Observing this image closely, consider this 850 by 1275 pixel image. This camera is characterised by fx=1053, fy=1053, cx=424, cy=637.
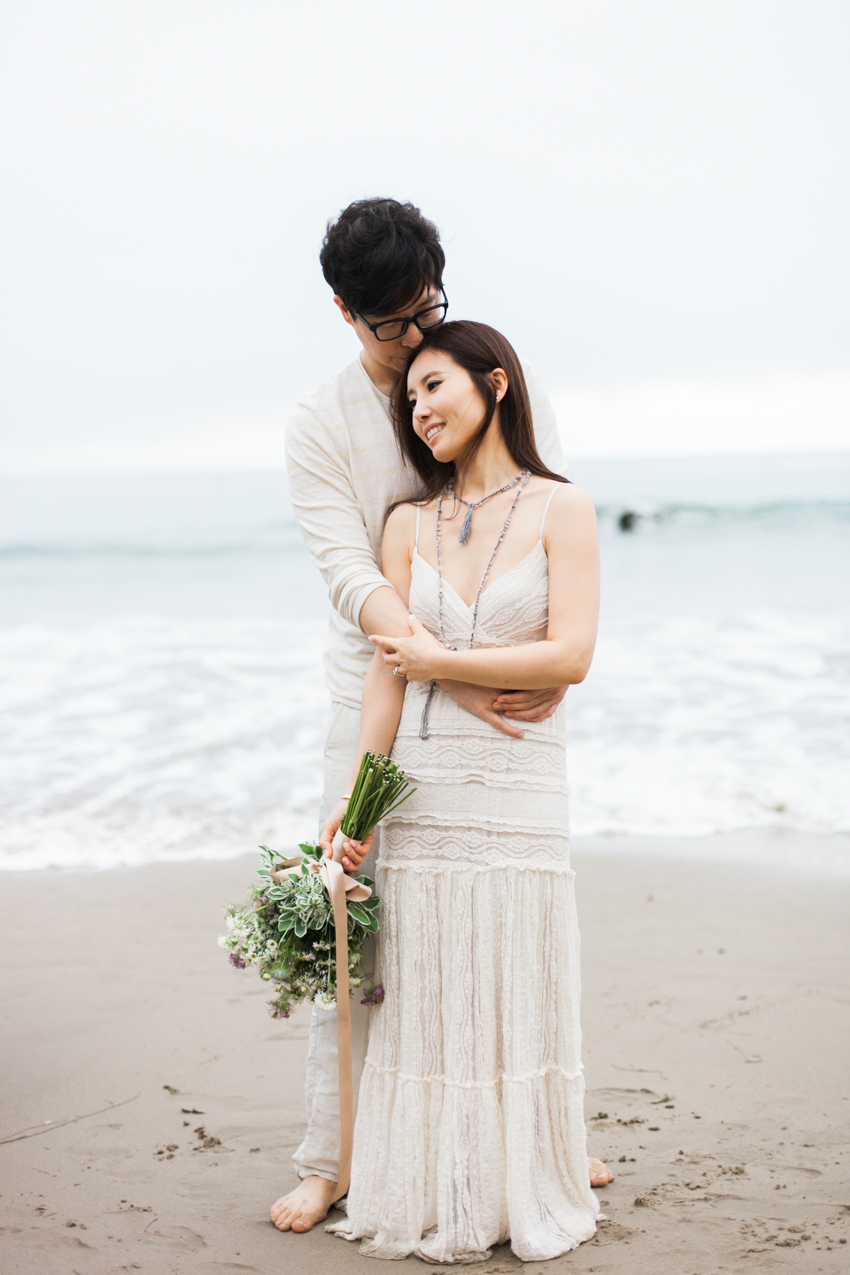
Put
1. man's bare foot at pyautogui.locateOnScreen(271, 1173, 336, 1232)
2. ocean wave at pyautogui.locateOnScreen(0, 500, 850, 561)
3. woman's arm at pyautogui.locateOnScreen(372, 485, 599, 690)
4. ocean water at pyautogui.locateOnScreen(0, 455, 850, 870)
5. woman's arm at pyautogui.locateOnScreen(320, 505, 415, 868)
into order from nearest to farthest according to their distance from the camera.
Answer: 1. woman's arm at pyautogui.locateOnScreen(372, 485, 599, 690)
2. woman's arm at pyautogui.locateOnScreen(320, 505, 415, 868)
3. man's bare foot at pyautogui.locateOnScreen(271, 1173, 336, 1232)
4. ocean water at pyautogui.locateOnScreen(0, 455, 850, 870)
5. ocean wave at pyautogui.locateOnScreen(0, 500, 850, 561)

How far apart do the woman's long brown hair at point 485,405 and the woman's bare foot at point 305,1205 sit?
6.17 feet

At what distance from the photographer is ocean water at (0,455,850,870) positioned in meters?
6.45

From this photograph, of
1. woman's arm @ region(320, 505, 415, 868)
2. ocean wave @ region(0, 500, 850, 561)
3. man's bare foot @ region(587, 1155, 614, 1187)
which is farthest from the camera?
ocean wave @ region(0, 500, 850, 561)

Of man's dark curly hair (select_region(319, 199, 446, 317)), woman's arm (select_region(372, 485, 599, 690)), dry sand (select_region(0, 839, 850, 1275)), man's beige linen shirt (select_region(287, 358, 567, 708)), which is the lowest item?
dry sand (select_region(0, 839, 850, 1275))

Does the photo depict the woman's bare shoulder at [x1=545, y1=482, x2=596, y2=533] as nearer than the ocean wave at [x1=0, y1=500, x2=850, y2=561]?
Yes

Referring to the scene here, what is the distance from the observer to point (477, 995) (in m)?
2.51

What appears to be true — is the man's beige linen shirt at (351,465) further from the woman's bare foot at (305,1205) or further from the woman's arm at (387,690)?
the woman's bare foot at (305,1205)

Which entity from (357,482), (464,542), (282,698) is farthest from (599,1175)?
(282,698)

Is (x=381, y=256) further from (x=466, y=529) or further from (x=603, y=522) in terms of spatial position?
(x=603, y=522)

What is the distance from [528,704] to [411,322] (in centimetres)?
97

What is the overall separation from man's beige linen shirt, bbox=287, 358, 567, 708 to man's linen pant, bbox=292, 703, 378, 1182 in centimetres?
10

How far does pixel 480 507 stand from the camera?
260cm

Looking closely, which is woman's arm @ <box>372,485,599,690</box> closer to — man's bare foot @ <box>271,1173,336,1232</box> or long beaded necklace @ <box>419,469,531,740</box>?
long beaded necklace @ <box>419,469,531,740</box>

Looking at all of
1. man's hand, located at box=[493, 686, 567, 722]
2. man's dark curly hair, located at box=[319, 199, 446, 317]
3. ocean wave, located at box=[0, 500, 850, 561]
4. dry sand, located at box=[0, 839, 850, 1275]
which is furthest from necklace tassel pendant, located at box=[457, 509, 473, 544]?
ocean wave, located at box=[0, 500, 850, 561]
